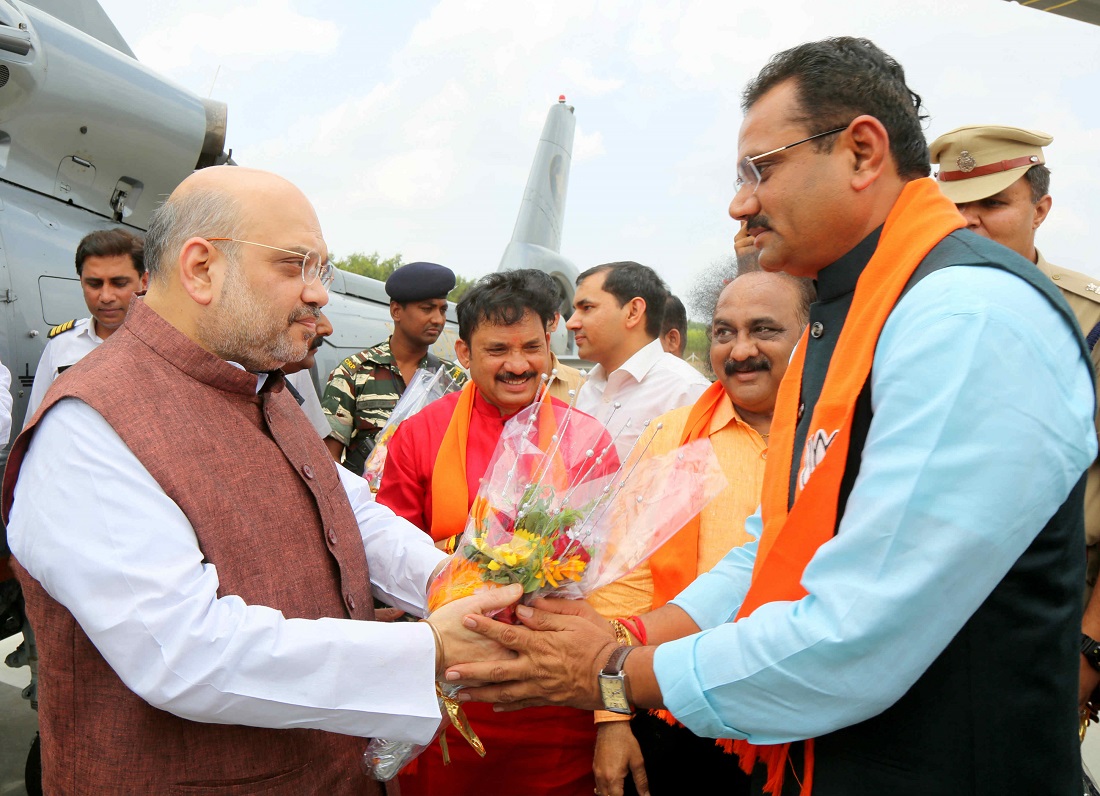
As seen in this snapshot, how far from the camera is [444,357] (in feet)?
19.0

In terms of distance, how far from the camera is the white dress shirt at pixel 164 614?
153cm

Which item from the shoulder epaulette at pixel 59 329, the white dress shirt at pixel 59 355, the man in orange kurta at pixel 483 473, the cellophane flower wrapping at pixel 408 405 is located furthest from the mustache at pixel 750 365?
the shoulder epaulette at pixel 59 329

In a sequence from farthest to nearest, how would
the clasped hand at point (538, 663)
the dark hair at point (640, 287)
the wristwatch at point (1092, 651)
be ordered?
1. the dark hair at point (640, 287)
2. the wristwatch at point (1092, 651)
3. the clasped hand at point (538, 663)

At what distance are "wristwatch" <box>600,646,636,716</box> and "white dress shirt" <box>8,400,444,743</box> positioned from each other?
0.41 meters

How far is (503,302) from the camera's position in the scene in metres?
3.22

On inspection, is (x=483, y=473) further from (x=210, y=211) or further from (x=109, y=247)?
(x=109, y=247)

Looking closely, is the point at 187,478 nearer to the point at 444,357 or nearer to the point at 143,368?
the point at 143,368

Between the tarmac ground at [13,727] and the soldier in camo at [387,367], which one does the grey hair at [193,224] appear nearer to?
the soldier in camo at [387,367]

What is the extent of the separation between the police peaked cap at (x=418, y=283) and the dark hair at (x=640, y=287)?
941 mm

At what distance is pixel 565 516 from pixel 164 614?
0.92 metres

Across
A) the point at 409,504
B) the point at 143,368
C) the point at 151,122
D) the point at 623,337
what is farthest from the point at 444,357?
the point at 143,368

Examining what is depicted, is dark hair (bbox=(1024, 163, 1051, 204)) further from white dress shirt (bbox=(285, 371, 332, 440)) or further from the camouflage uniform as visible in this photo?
white dress shirt (bbox=(285, 371, 332, 440))

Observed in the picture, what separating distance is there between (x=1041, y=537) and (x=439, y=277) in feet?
14.1

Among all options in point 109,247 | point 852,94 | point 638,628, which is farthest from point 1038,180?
point 109,247
